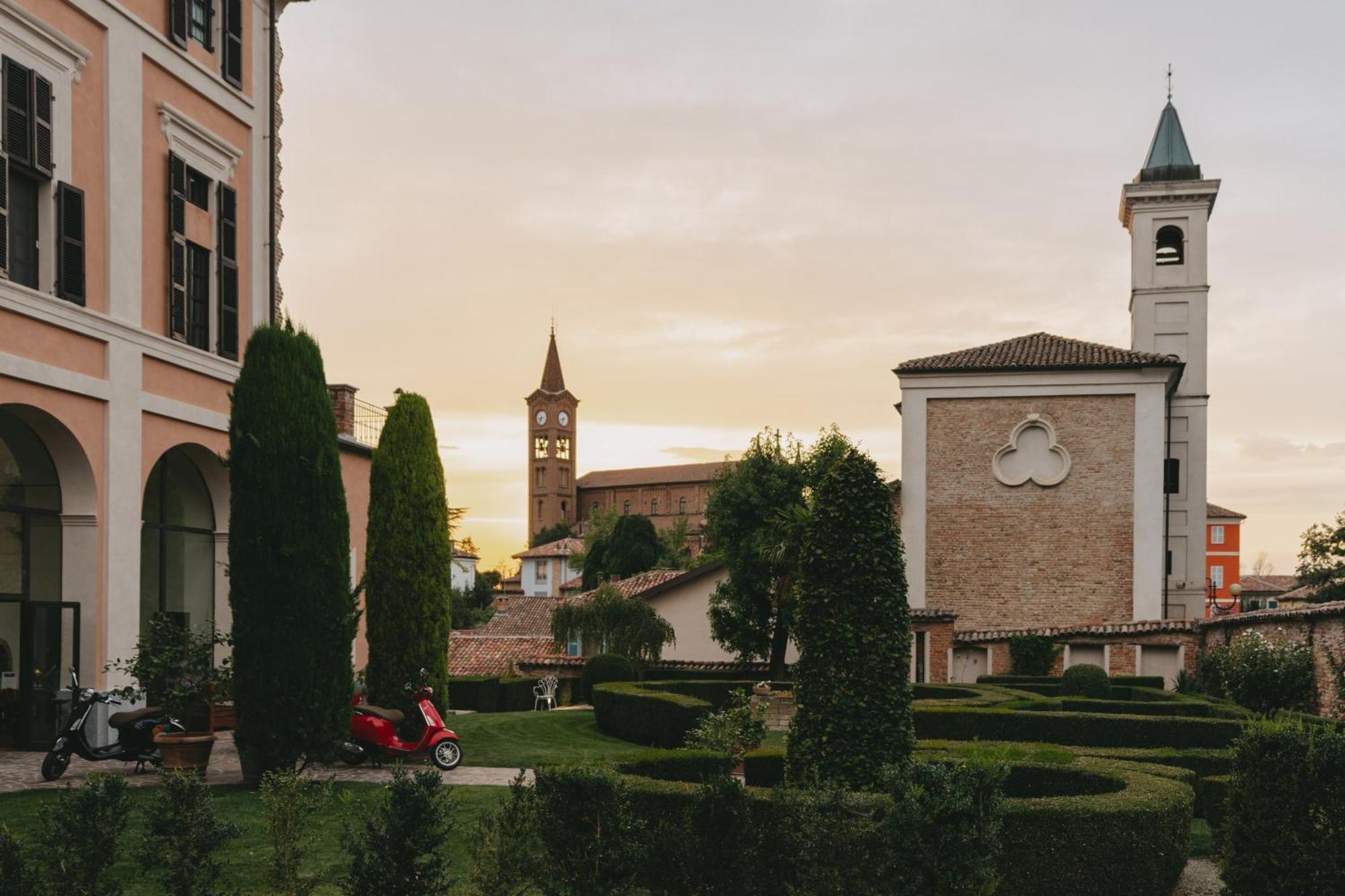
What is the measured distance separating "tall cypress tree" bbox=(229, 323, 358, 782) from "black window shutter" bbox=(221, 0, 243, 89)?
23.9 ft

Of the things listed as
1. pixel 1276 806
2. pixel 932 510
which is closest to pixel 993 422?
pixel 932 510

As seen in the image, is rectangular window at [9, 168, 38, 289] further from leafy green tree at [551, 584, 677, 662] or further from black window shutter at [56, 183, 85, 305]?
leafy green tree at [551, 584, 677, 662]

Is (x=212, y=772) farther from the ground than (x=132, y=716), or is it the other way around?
(x=132, y=716)

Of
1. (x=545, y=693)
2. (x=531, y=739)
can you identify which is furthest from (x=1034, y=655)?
(x=531, y=739)

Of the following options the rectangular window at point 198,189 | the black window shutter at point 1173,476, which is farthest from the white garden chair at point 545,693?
the black window shutter at point 1173,476

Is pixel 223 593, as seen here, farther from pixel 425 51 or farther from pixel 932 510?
pixel 932 510

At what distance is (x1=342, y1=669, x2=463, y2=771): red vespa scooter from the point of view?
1362 cm

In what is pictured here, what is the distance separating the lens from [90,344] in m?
14.0

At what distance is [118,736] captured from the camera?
1259cm

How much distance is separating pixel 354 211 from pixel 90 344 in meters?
4.09

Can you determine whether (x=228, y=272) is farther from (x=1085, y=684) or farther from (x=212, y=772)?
(x=1085, y=684)

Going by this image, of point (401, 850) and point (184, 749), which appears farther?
point (184, 749)

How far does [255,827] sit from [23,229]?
801 centimetres

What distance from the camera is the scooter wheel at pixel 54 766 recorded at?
11.6 m
